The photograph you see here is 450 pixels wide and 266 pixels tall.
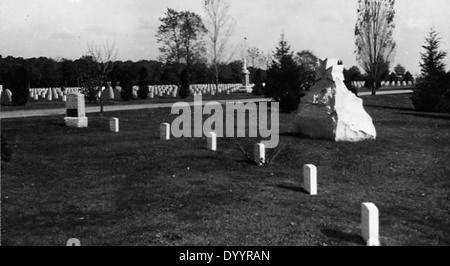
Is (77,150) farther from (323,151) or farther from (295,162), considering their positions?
(323,151)

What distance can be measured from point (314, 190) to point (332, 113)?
579 centimetres

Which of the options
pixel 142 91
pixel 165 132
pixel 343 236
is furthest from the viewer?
pixel 142 91

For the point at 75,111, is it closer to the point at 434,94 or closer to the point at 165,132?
the point at 165,132

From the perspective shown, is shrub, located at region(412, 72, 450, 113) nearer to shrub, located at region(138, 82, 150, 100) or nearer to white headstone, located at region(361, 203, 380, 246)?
shrub, located at region(138, 82, 150, 100)

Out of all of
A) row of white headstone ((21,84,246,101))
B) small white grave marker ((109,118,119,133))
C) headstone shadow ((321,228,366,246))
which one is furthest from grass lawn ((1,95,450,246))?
row of white headstone ((21,84,246,101))

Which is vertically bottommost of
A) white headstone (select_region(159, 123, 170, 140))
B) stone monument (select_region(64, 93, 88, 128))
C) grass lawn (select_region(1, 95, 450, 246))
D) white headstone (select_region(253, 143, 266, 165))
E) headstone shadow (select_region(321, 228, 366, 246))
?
headstone shadow (select_region(321, 228, 366, 246))

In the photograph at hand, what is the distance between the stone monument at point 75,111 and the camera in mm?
18297

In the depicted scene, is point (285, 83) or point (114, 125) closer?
point (114, 125)

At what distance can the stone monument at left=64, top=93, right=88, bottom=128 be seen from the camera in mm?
18297

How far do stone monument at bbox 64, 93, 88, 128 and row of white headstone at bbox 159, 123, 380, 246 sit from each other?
4500 millimetres

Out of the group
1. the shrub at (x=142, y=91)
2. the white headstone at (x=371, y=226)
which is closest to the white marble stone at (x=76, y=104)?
the white headstone at (x=371, y=226)

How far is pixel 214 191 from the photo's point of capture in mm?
9672

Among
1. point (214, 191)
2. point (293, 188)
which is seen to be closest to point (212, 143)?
point (214, 191)

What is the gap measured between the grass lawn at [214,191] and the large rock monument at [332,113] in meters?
0.53
